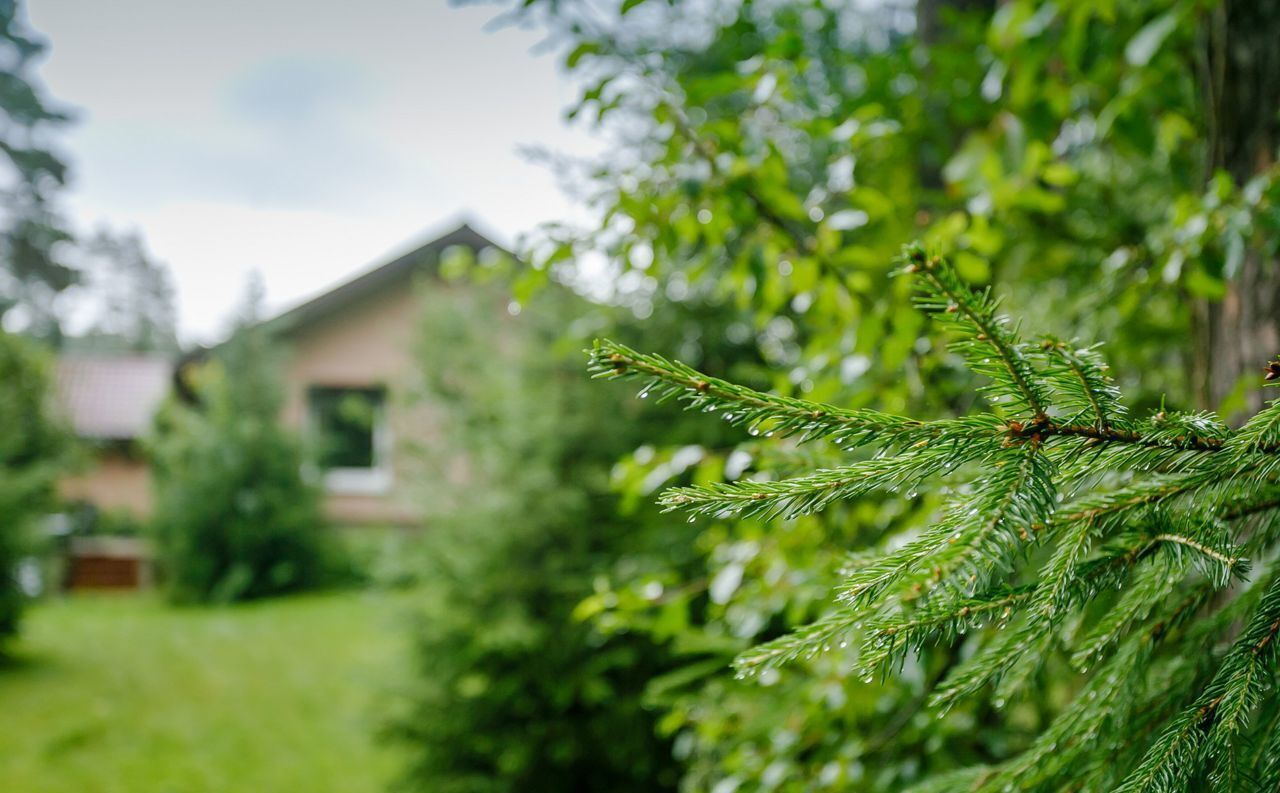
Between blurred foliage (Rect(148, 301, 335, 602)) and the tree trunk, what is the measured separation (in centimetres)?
1178

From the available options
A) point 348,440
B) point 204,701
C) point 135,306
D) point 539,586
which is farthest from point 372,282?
point 135,306

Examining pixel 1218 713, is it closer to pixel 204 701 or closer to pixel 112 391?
pixel 204 701

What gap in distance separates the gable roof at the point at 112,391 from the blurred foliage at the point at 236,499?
720cm

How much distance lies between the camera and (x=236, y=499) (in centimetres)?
1160

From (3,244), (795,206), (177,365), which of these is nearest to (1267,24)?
(795,206)

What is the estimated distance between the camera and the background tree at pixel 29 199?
27141mm

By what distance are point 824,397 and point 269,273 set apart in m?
12.5

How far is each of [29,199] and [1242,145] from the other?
3759cm

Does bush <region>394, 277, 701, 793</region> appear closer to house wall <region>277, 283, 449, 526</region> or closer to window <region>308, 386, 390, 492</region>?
house wall <region>277, 283, 449, 526</region>

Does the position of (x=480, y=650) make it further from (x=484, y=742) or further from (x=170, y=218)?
(x=170, y=218)

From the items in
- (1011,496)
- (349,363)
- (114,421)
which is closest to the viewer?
(1011,496)

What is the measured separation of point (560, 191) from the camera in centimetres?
A: 194

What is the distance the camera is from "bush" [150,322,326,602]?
11.5 m

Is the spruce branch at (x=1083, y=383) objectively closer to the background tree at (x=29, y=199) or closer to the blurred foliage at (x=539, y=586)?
the blurred foliage at (x=539, y=586)
